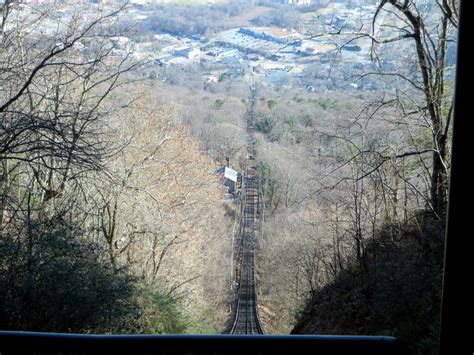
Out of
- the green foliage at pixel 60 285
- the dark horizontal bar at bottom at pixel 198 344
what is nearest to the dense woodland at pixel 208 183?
the green foliage at pixel 60 285

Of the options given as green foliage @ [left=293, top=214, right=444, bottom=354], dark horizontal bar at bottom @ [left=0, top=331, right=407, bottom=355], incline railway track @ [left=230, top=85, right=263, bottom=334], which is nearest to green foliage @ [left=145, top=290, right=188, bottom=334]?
incline railway track @ [left=230, top=85, right=263, bottom=334]

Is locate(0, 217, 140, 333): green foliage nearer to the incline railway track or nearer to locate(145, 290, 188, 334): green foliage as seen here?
locate(145, 290, 188, 334): green foliage

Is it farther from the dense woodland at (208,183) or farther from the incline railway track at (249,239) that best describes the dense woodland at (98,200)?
the incline railway track at (249,239)

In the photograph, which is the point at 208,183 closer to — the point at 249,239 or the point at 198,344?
the point at 249,239

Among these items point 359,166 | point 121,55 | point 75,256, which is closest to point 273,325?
point 359,166

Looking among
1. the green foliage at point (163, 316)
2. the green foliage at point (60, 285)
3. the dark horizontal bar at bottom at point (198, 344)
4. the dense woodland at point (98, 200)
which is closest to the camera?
the dark horizontal bar at bottom at point (198, 344)

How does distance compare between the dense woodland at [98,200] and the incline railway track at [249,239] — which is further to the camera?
the incline railway track at [249,239]

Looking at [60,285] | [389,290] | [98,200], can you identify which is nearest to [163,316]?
[60,285]
